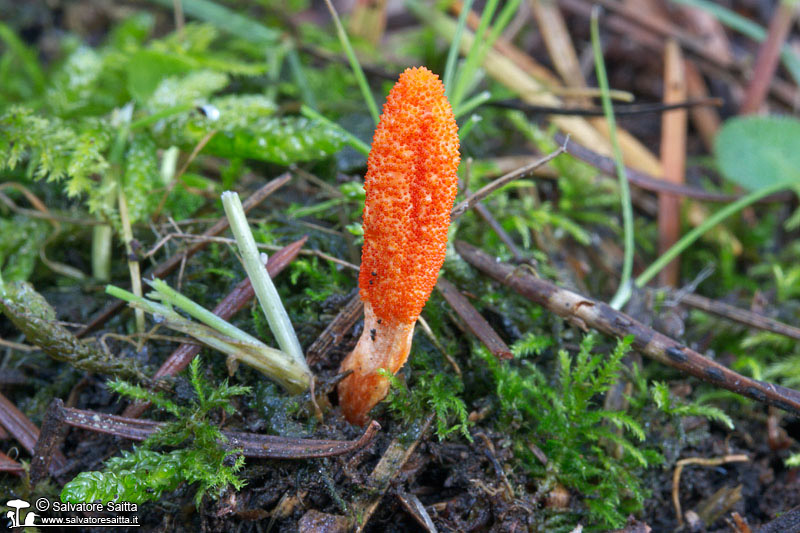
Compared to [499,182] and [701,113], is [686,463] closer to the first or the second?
[499,182]

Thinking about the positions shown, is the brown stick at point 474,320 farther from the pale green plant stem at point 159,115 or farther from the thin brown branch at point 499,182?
the pale green plant stem at point 159,115

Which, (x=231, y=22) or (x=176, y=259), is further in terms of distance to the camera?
(x=231, y=22)

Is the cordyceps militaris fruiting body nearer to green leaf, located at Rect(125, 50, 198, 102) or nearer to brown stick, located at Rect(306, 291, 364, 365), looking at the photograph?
brown stick, located at Rect(306, 291, 364, 365)

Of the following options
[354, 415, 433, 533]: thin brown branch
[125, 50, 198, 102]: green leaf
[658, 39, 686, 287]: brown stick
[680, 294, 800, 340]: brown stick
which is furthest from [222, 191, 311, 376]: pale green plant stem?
[658, 39, 686, 287]: brown stick

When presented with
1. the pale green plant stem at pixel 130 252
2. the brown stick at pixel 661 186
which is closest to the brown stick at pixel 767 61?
the brown stick at pixel 661 186

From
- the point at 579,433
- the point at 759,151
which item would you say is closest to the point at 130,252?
the point at 579,433

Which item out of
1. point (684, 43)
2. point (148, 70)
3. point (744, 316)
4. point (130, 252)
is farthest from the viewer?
point (684, 43)

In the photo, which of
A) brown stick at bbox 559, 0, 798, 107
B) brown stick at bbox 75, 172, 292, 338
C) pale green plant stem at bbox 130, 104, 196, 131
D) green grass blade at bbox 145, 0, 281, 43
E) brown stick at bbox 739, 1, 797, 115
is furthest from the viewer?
brown stick at bbox 559, 0, 798, 107
